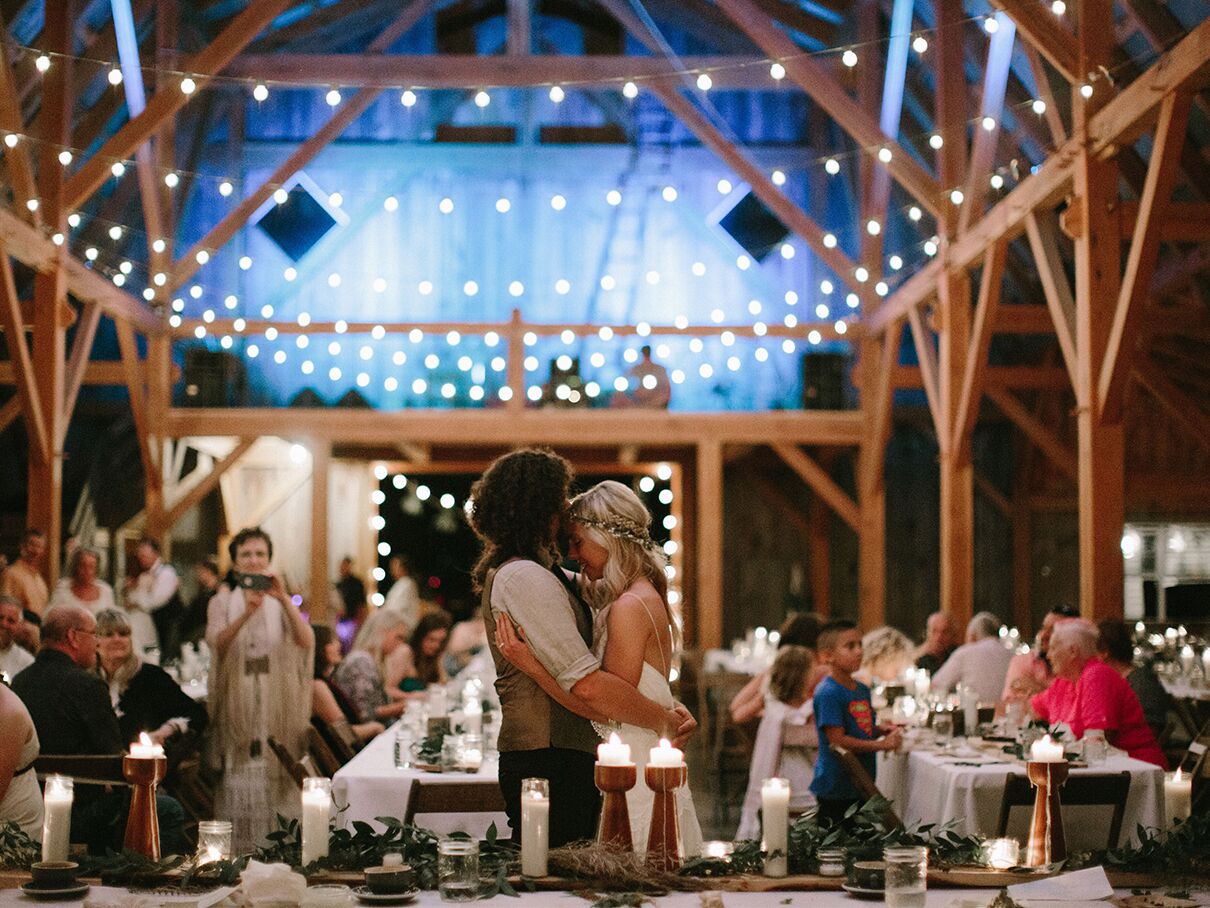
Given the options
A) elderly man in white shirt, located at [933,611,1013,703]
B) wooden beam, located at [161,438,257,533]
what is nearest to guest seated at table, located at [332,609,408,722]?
elderly man in white shirt, located at [933,611,1013,703]

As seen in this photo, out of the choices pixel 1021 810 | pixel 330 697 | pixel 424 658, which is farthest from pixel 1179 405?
pixel 330 697

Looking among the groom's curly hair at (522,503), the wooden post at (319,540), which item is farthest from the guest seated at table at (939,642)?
the groom's curly hair at (522,503)

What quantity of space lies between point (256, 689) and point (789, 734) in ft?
6.97

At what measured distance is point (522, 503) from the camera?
3395mm

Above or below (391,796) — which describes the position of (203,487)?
above

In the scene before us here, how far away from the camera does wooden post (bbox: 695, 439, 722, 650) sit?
45.3ft

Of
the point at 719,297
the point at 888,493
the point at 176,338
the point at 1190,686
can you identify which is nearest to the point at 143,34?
the point at 176,338

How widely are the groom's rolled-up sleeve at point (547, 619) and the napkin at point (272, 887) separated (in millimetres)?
752

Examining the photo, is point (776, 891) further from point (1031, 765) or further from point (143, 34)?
point (143, 34)

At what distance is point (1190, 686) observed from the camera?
990 cm

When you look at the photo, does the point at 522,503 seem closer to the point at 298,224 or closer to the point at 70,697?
the point at 70,697

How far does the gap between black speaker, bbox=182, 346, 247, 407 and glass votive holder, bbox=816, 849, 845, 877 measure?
1160cm

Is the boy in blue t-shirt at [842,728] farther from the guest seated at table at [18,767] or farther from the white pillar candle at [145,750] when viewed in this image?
the white pillar candle at [145,750]

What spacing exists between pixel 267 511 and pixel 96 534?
1.68 m
